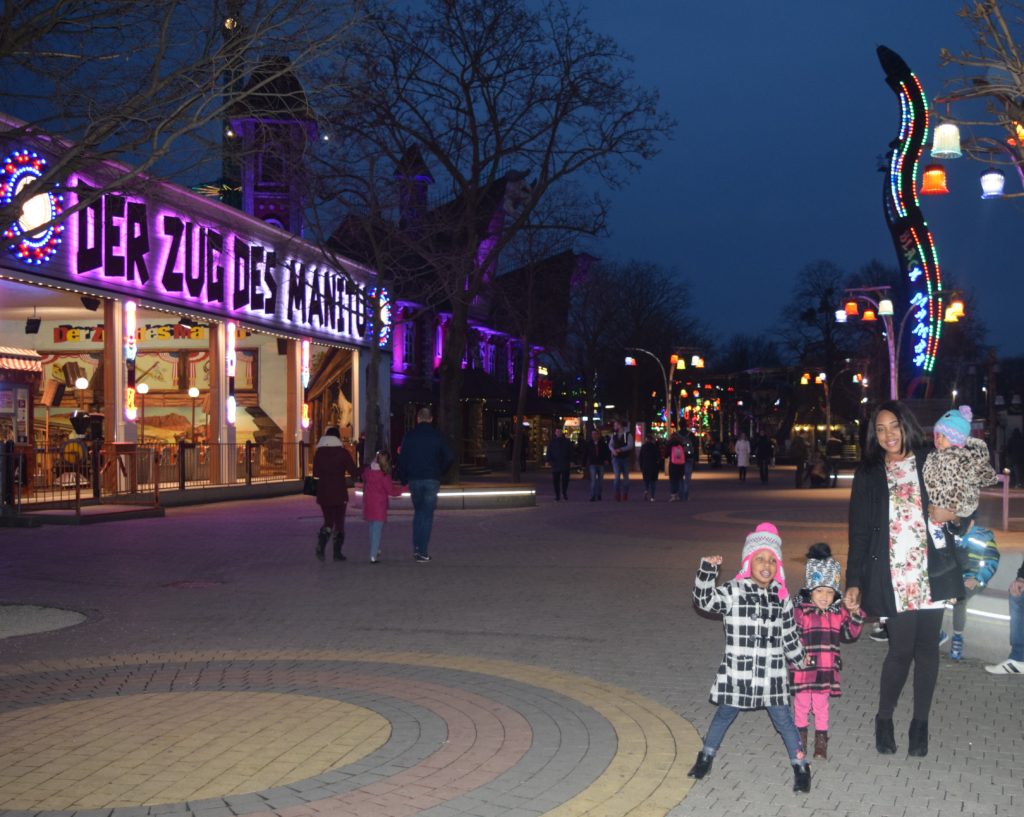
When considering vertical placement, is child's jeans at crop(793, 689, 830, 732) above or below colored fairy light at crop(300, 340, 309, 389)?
below

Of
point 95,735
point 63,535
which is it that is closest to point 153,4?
point 95,735

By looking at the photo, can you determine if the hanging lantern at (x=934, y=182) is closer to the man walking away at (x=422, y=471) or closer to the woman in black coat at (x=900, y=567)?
the man walking away at (x=422, y=471)

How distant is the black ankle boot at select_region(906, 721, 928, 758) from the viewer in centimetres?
633

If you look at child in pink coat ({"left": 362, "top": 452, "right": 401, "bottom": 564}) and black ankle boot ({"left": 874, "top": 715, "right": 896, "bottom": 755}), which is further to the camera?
child in pink coat ({"left": 362, "top": 452, "right": 401, "bottom": 564})

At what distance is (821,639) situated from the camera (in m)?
6.22

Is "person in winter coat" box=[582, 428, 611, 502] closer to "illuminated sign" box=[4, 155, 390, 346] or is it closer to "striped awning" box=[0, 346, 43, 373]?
"illuminated sign" box=[4, 155, 390, 346]

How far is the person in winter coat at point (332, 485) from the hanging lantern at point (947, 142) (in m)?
7.95

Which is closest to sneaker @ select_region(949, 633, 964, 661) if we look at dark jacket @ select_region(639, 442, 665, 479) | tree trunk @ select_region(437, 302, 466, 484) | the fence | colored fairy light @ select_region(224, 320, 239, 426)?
the fence

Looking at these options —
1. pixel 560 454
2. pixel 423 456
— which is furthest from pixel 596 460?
pixel 423 456

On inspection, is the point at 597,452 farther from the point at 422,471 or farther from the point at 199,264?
the point at 422,471

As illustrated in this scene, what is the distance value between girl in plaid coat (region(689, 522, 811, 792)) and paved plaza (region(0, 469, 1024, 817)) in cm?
35

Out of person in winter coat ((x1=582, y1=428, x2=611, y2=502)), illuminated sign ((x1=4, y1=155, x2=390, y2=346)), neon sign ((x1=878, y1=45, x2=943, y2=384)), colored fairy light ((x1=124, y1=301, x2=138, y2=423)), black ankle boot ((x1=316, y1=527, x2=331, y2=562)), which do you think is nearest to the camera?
black ankle boot ((x1=316, y1=527, x2=331, y2=562))

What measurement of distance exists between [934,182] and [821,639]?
457 inches

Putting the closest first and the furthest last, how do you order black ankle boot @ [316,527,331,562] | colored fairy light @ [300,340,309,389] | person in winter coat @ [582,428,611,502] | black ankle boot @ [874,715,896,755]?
black ankle boot @ [874,715,896,755], black ankle boot @ [316,527,331,562], person in winter coat @ [582,428,611,502], colored fairy light @ [300,340,309,389]
